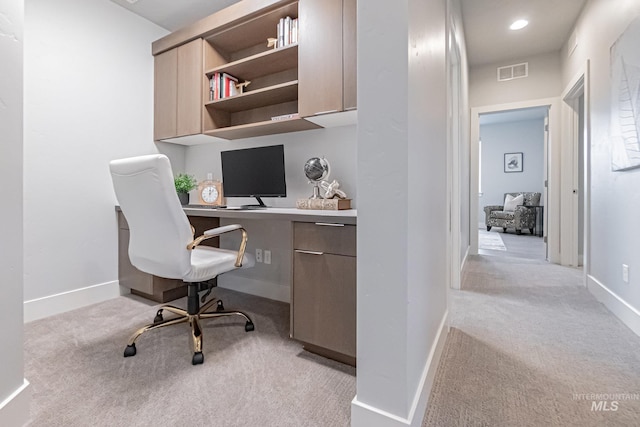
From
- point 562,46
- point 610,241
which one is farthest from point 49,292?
point 562,46

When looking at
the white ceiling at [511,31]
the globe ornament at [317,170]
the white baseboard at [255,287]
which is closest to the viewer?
the globe ornament at [317,170]

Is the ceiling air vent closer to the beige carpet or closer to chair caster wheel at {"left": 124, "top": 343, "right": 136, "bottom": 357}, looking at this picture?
the beige carpet

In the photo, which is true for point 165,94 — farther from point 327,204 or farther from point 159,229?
point 327,204

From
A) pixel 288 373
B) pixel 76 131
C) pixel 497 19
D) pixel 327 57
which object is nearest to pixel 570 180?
pixel 497 19

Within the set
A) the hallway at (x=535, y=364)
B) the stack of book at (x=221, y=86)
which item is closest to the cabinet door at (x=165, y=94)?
the stack of book at (x=221, y=86)

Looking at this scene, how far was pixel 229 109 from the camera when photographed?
110 inches

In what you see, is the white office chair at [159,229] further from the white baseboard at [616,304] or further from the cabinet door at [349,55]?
the white baseboard at [616,304]

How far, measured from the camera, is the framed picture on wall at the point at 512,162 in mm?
7422

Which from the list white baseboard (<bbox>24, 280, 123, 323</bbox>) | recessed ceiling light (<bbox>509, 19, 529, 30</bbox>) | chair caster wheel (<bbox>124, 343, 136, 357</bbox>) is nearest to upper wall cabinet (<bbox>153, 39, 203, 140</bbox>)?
white baseboard (<bbox>24, 280, 123, 323</bbox>)

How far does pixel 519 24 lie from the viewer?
3.31 m

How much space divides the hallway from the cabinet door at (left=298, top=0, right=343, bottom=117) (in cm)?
165

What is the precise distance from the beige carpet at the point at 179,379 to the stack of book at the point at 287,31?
6.63 feet

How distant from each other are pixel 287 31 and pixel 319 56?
437mm

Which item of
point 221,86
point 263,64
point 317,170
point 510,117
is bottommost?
point 317,170
